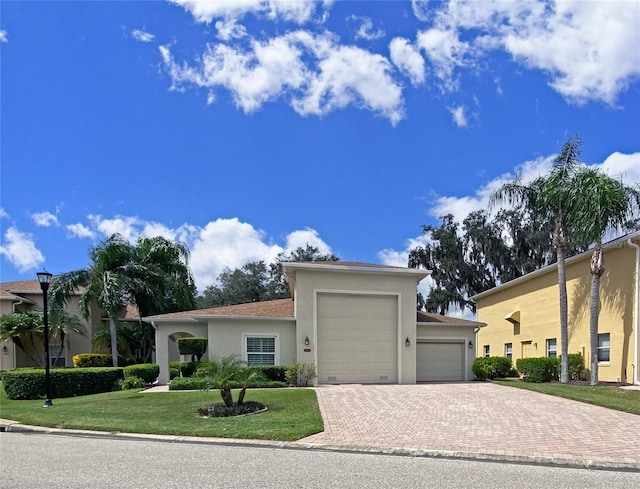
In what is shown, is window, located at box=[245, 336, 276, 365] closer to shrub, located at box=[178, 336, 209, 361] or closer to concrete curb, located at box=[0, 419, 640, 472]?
shrub, located at box=[178, 336, 209, 361]

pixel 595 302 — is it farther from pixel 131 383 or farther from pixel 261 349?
pixel 131 383

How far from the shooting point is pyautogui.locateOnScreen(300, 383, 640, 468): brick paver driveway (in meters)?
7.62

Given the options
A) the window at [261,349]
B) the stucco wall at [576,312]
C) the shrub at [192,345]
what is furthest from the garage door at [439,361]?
the shrub at [192,345]

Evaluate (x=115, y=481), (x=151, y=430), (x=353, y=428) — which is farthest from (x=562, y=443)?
(x=151, y=430)

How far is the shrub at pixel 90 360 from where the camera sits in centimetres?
2347

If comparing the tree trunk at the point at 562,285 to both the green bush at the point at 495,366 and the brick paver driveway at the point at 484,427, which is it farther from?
the brick paver driveway at the point at 484,427

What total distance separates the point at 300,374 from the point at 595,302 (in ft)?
39.1

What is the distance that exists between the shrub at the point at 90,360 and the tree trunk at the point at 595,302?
22.9m

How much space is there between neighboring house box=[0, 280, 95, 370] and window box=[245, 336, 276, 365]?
13.6 m

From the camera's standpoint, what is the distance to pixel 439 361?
2142 centimetres

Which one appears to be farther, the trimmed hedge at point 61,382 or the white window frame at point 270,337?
the white window frame at point 270,337

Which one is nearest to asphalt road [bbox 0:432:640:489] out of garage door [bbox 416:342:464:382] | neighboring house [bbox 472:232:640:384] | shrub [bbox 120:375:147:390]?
shrub [bbox 120:375:147:390]

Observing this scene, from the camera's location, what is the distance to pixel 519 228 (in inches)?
1480

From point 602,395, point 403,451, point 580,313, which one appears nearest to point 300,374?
point 602,395
